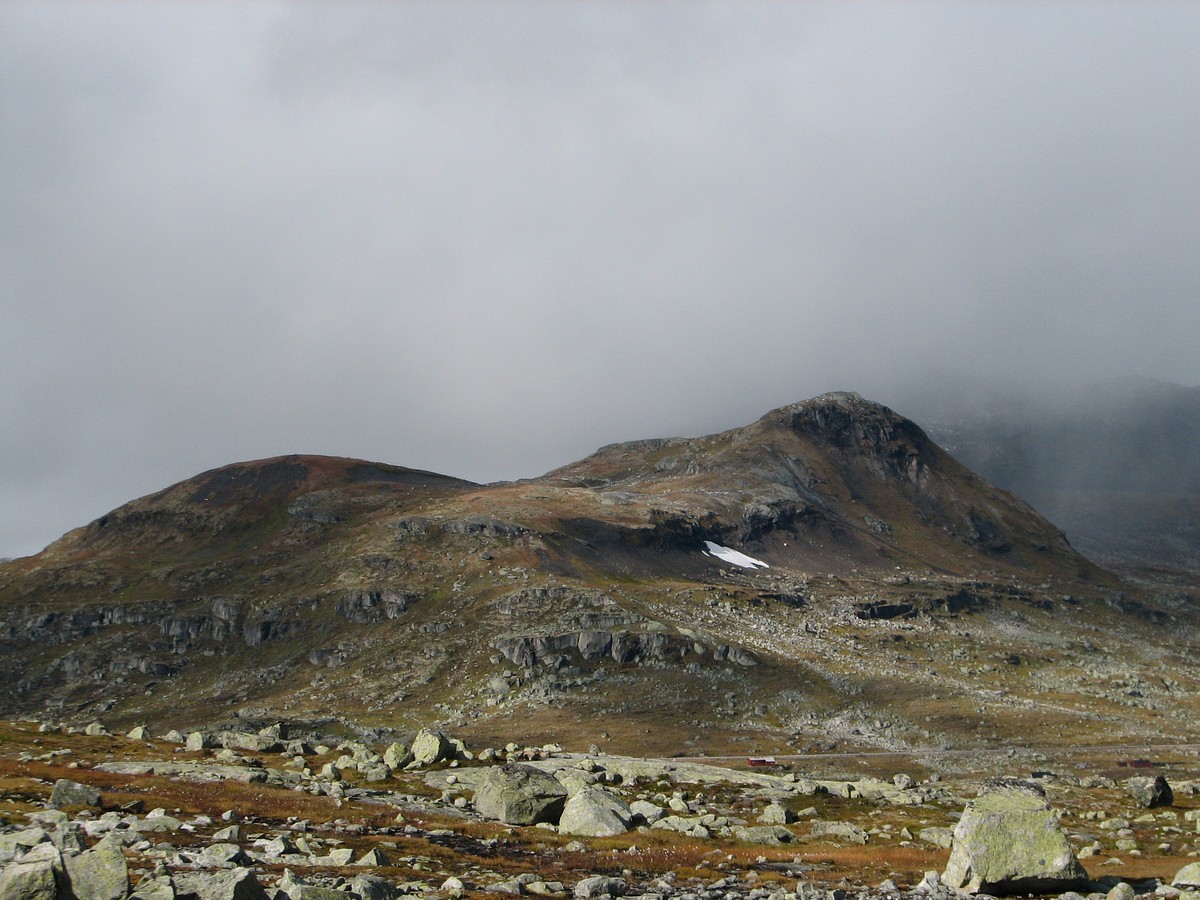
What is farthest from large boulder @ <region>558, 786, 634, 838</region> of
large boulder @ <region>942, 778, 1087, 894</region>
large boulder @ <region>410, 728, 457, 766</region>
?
large boulder @ <region>410, 728, 457, 766</region>

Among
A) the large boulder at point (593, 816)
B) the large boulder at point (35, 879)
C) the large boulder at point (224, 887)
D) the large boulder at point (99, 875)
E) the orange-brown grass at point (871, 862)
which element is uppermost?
the large boulder at point (35, 879)

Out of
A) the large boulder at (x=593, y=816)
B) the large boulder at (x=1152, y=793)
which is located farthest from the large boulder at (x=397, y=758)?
the large boulder at (x=1152, y=793)

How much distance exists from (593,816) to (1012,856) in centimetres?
2299

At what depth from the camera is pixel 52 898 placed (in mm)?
19906

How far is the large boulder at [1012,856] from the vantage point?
3241 centimetres

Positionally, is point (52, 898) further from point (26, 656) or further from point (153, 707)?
point (26, 656)

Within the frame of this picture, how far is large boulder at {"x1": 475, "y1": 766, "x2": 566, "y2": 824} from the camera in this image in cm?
4972

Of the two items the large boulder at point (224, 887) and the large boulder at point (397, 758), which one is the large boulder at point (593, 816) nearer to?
the large boulder at point (397, 758)

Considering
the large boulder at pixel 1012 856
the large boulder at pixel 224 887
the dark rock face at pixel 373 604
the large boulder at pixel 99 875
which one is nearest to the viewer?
the large boulder at pixel 224 887

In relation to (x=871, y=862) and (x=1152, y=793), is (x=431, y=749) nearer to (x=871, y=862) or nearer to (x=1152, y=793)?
(x=871, y=862)

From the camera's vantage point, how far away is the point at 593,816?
48.0 m

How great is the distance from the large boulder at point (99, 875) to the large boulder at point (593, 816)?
29.5 metres

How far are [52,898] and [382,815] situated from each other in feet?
97.7

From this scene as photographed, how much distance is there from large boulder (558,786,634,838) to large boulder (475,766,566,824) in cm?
90
